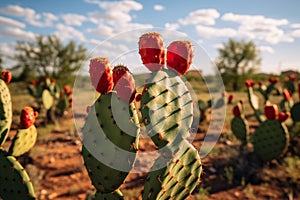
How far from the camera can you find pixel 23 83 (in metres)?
18.0

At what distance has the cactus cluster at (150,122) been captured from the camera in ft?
4.65

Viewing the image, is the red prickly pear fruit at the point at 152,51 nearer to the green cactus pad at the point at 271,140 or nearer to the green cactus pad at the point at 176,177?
the green cactus pad at the point at 176,177

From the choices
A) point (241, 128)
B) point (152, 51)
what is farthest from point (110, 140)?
point (241, 128)

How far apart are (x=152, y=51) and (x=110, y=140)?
1.72 feet

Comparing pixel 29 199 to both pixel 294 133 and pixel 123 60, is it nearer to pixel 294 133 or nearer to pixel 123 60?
pixel 123 60

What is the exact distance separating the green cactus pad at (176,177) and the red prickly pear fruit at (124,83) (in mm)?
386

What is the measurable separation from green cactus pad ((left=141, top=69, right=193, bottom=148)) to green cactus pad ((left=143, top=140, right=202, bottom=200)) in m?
0.11

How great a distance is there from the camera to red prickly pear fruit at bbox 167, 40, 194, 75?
1417mm

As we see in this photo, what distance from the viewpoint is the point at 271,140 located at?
4605 millimetres

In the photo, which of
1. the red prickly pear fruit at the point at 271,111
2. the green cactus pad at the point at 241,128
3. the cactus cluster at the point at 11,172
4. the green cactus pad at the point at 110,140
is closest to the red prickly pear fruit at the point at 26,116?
the cactus cluster at the point at 11,172

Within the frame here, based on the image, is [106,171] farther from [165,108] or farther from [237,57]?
[237,57]

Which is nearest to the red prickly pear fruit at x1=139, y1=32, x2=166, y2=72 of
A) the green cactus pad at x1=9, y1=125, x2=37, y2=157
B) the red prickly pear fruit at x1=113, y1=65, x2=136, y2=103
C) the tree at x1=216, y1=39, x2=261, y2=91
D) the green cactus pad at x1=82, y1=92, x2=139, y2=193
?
the red prickly pear fruit at x1=113, y1=65, x2=136, y2=103

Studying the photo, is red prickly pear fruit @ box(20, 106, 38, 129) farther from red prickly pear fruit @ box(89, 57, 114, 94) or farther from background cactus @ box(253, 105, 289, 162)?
background cactus @ box(253, 105, 289, 162)

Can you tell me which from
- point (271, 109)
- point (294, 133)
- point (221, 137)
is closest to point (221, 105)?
point (221, 137)
